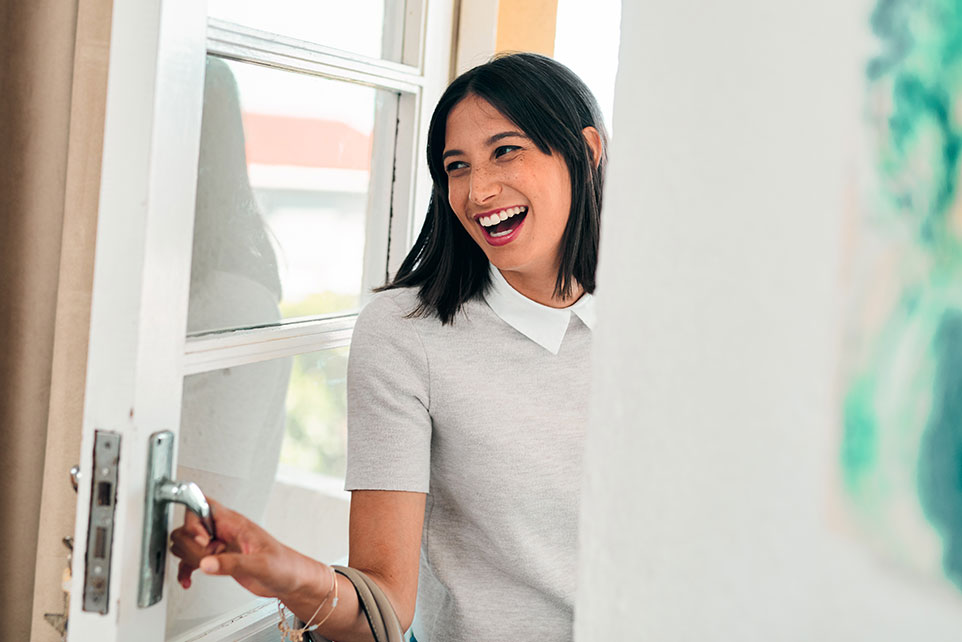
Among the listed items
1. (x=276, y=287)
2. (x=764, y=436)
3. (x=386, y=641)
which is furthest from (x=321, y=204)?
(x=764, y=436)

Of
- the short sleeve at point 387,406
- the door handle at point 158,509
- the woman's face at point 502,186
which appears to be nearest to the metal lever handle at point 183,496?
the door handle at point 158,509

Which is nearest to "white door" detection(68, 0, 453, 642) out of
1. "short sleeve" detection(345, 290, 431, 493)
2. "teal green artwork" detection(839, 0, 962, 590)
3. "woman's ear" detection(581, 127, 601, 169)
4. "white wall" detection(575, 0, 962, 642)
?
"short sleeve" detection(345, 290, 431, 493)

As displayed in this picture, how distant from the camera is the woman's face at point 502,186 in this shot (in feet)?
4.57

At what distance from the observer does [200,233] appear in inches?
45.1

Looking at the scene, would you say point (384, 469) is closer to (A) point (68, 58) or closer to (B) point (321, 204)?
(B) point (321, 204)

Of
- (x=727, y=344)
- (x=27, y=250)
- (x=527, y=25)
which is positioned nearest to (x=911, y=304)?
(x=727, y=344)

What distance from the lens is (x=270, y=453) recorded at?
1.40 meters

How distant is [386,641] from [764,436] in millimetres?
→ 770

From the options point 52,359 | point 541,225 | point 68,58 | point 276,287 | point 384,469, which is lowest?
point 384,469

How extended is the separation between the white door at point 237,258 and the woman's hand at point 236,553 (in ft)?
0.08

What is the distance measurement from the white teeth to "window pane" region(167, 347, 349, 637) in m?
0.33

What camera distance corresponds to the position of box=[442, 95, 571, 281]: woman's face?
139 cm

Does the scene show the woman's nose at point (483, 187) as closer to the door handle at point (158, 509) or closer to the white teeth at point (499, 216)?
the white teeth at point (499, 216)

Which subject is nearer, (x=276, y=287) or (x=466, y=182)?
(x=276, y=287)
